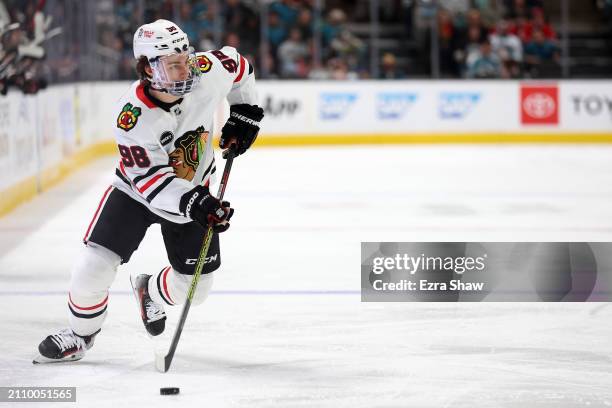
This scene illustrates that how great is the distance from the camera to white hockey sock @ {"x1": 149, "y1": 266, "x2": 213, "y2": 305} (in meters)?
3.63

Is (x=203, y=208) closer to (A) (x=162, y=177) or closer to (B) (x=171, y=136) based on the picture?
(A) (x=162, y=177)

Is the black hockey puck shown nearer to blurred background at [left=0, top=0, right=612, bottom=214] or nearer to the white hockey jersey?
the white hockey jersey

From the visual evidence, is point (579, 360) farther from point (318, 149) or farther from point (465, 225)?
point (318, 149)

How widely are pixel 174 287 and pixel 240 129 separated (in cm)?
59

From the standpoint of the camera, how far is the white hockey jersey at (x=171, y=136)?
3.22 metres

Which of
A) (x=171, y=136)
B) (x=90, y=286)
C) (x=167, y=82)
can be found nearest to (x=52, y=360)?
(x=90, y=286)

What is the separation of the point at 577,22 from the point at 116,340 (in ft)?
37.0

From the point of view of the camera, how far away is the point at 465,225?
6.61 metres

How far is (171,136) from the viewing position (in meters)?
3.35

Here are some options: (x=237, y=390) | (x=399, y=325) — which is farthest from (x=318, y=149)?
(x=237, y=390)

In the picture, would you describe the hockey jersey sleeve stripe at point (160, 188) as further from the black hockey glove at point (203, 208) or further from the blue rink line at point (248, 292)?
the blue rink line at point (248, 292)

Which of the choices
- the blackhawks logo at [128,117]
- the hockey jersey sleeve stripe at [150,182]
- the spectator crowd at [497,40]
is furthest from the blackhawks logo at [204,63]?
the spectator crowd at [497,40]

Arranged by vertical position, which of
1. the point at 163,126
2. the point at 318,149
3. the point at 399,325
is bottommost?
the point at 318,149

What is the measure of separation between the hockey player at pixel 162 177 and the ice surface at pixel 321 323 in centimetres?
18
